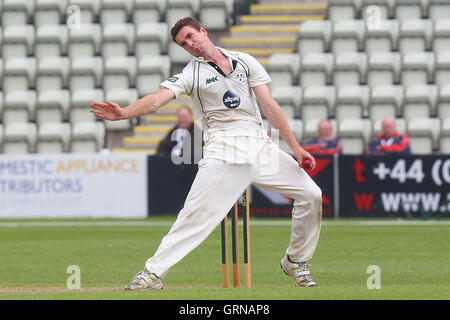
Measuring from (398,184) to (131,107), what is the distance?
11.3 metres

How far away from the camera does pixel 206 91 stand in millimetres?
8031

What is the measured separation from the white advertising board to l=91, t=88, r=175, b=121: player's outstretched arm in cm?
1115

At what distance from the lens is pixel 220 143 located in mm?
8148

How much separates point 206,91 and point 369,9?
1525 cm

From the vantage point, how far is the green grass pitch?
7.50 metres

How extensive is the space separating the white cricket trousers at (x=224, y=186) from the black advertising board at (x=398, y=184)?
10.0m

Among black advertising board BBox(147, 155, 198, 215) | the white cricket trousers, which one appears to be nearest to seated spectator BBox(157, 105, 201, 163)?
black advertising board BBox(147, 155, 198, 215)

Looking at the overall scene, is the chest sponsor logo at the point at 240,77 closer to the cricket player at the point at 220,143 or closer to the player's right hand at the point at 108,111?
the cricket player at the point at 220,143

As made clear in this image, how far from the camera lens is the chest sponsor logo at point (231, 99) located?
805 cm

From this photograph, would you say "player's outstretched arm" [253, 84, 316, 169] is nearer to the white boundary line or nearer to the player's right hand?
the player's right hand

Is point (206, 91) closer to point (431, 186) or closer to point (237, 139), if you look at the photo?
point (237, 139)

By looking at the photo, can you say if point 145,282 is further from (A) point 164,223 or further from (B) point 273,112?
(A) point 164,223

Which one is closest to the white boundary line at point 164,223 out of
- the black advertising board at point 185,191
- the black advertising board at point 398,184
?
the black advertising board at point 398,184
